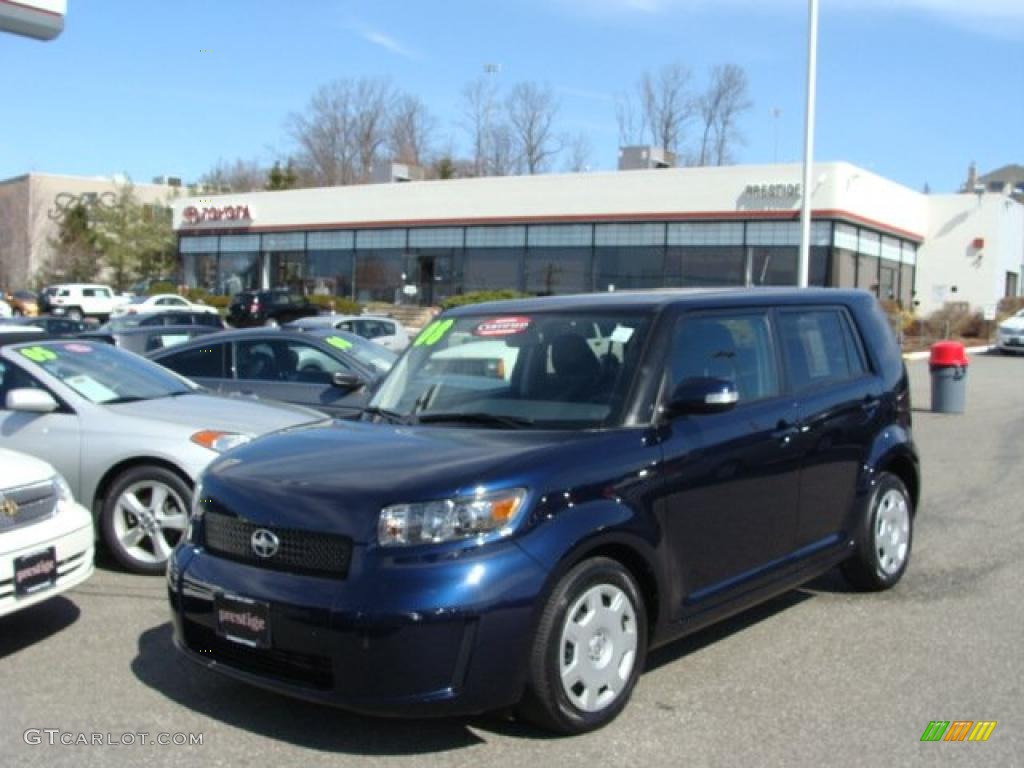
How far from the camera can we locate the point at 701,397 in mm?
4699

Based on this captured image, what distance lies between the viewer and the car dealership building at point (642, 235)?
37031 mm

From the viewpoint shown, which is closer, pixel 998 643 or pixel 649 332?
pixel 649 332

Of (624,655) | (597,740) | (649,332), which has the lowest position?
(597,740)

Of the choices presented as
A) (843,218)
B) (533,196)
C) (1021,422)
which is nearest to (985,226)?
(843,218)

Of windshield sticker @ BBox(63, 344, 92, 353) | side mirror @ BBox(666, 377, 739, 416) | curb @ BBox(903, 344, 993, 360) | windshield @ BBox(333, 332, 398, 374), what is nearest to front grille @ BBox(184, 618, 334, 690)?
side mirror @ BBox(666, 377, 739, 416)

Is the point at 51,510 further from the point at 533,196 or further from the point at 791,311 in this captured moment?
the point at 533,196

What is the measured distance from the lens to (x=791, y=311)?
Result: 5883 millimetres

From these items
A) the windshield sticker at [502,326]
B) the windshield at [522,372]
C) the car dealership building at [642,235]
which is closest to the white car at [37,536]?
the windshield at [522,372]

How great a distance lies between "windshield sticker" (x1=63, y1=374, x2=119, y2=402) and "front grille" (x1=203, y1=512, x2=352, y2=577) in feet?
10.7

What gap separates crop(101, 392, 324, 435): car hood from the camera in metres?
7.12

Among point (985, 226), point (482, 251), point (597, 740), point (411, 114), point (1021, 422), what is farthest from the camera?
point (411, 114)

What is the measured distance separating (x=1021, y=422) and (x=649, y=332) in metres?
12.7

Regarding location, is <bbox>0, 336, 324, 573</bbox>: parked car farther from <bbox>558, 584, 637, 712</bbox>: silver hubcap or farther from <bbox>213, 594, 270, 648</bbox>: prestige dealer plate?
<bbox>558, 584, 637, 712</bbox>: silver hubcap

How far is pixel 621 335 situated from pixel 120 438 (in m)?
3.62
